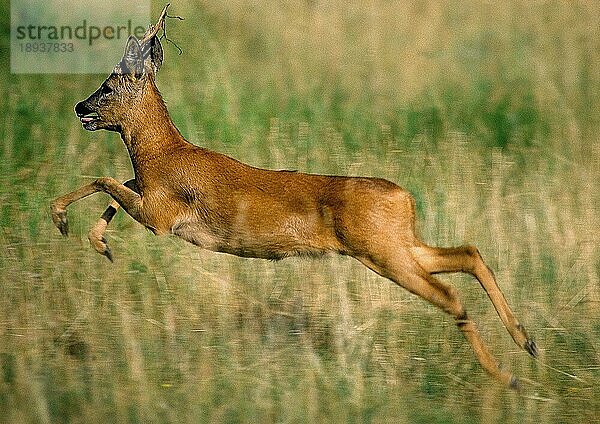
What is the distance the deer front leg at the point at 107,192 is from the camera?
6895 mm

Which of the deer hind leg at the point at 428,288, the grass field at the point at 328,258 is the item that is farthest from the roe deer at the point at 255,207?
the grass field at the point at 328,258

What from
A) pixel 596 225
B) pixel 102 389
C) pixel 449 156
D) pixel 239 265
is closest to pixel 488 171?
pixel 449 156

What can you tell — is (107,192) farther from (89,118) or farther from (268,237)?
(268,237)

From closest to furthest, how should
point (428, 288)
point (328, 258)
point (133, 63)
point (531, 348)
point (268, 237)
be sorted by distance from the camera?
point (428, 288) → point (268, 237) → point (531, 348) → point (133, 63) → point (328, 258)

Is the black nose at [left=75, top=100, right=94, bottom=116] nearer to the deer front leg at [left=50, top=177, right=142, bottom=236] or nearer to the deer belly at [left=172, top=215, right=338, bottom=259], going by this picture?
the deer front leg at [left=50, top=177, right=142, bottom=236]

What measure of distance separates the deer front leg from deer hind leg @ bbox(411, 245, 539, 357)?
1310 millimetres

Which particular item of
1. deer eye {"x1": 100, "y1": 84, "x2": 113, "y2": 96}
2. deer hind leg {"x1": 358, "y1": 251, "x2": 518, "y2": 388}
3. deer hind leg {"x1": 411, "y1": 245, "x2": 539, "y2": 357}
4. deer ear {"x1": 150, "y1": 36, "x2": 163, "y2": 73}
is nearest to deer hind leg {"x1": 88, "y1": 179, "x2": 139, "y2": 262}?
deer eye {"x1": 100, "y1": 84, "x2": 113, "y2": 96}

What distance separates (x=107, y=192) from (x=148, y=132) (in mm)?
391

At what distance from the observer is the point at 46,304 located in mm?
7473

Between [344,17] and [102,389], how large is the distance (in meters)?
5.77

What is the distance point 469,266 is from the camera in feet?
22.2

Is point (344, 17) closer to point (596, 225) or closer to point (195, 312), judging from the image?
point (596, 225)

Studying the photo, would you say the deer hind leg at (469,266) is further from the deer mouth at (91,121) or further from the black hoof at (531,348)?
the deer mouth at (91,121)

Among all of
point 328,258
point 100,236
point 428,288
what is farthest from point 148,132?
point 428,288
